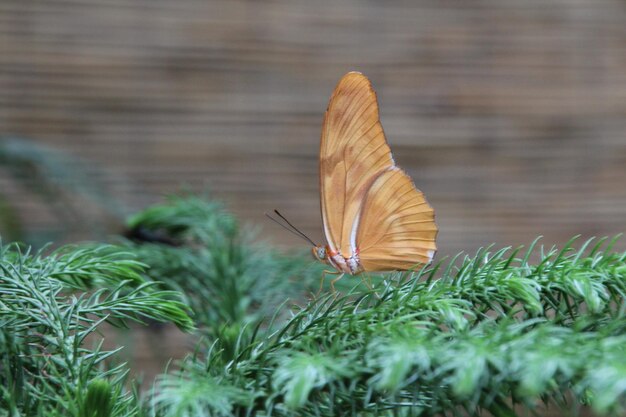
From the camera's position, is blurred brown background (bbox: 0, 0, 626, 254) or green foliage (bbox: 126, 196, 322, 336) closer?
green foliage (bbox: 126, 196, 322, 336)

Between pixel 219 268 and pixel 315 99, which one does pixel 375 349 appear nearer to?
pixel 219 268

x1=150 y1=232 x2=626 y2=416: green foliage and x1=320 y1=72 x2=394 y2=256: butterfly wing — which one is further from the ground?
x1=320 y1=72 x2=394 y2=256: butterfly wing

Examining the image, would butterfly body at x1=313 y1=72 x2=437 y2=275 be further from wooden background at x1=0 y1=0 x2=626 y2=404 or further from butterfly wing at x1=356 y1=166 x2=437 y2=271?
wooden background at x1=0 y1=0 x2=626 y2=404

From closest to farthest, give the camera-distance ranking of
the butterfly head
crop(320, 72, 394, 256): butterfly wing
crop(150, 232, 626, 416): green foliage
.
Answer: crop(150, 232, 626, 416): green foliage
crop(320, 72, 394, 256): butterfly wing
the butterfly head

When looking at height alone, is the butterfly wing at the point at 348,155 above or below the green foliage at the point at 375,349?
above

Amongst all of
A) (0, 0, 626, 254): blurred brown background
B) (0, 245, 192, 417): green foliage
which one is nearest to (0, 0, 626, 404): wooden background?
(0, 0, 626, 254): blurred brown background

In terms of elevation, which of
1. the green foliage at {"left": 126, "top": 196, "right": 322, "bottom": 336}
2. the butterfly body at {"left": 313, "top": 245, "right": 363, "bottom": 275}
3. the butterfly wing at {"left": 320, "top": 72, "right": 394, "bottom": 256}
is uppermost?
the butterfly wing at {"left": 320, "top": 72, "right": 394, "bottom": 256}

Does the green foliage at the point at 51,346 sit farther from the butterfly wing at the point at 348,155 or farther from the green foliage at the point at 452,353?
the butterfly wing at the point at 348,155

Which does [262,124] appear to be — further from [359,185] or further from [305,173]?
[359,185]

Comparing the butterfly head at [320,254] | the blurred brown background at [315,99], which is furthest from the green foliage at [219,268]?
the blurred brown background at [315,99]
